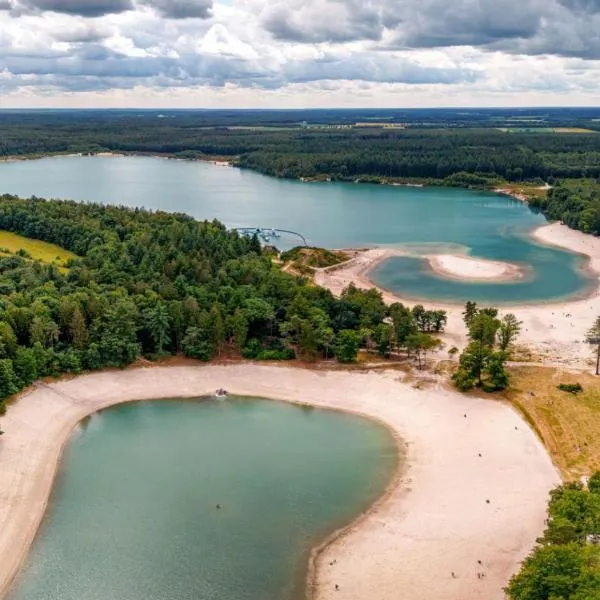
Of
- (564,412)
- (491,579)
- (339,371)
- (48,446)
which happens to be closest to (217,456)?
(48,446)

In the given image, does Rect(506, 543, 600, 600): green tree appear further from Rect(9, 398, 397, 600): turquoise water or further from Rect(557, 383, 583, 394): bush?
Rect(557, 383, 583, 394): bush

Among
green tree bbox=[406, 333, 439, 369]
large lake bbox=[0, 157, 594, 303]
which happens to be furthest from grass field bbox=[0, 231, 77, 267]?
green tree bbox=[406, 333, 439, 369]

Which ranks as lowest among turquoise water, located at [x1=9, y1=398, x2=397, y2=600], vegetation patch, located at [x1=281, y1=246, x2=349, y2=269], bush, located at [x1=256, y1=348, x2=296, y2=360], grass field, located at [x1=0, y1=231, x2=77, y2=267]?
turquoise water, located at [x1=9, y1=398, x2=397, y2=600]

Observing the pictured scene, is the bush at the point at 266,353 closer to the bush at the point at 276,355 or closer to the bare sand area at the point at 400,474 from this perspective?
the bush at the point at 276,355

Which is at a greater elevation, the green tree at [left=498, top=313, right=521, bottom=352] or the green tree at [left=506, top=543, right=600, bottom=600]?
the green tree at [left=498, top=313, right=521, bottom=352]

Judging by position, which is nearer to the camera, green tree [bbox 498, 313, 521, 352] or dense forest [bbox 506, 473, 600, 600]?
dense forest [bbox 506, 473, 600, 600]

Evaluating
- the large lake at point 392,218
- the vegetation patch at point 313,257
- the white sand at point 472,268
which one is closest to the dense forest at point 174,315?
the vegetation patch at point 313,257

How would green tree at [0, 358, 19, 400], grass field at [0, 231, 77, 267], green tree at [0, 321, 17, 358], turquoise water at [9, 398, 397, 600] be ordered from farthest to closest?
grass field at [0, 231, 77, 267], green tree at [0, 321, 17, 358], green tree at [0, 358, 19, 400], turquoise water at [9, 398, 397, 600]

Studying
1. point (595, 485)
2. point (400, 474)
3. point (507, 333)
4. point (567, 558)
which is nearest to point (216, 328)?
point (400, 474)
